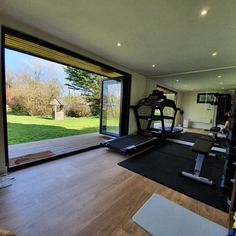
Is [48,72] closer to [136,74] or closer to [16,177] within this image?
[136,74]

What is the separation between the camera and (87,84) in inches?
321

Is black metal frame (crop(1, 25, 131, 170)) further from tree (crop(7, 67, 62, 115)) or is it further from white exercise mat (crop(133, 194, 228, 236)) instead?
tree (crop(7, 67, 62, 115))

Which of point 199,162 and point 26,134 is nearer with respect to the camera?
point 199,162

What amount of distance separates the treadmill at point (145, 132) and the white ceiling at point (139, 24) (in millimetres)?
1810

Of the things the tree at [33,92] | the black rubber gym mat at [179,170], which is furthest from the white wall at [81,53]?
the tree at [33,92]

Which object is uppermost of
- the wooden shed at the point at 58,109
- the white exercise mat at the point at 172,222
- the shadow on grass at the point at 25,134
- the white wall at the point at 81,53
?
the white wall at the point at 81,53

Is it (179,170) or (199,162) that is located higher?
(199,162)

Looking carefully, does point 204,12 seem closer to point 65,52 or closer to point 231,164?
point 231,164

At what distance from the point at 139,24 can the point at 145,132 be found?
11.9ft

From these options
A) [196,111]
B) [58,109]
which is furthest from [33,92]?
[196,111]

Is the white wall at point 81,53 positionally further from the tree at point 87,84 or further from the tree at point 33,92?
the tree at point 33,92

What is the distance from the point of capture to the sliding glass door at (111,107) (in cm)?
509

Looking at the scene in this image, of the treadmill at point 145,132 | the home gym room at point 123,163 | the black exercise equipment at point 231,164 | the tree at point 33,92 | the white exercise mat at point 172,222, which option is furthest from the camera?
the tree at point 33,92

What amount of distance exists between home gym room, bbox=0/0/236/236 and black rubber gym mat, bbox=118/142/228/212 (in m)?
0.02
